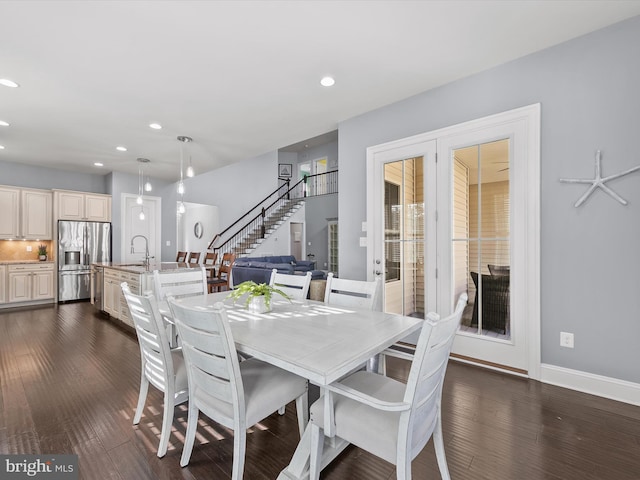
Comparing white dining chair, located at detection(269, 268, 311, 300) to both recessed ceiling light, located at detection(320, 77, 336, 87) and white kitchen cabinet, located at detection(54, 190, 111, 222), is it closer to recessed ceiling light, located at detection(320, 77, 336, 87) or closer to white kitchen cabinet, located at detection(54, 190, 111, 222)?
recessed ceiling light, located at detection(320, 77, 336, 87)

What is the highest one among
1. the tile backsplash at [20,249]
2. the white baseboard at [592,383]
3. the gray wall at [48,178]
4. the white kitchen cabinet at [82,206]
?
the gray wall at [48,178]

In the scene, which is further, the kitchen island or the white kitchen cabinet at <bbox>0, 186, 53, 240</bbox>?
the white kitchen cabinet at <bbox>0, 186, 53, 240</bbox>

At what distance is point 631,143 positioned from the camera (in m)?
2.28

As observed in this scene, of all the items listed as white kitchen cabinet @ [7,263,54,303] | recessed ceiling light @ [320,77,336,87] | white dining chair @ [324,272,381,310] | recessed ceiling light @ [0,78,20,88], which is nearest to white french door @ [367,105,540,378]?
recessed ceiling light @ [320,77,336,87]

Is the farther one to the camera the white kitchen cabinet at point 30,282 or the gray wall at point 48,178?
the gray wall at point 48,178

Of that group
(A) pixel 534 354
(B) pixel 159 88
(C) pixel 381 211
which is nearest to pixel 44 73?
(B) pixel 159 88

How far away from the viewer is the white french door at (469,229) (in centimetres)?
271

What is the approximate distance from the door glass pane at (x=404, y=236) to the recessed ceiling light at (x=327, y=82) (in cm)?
111

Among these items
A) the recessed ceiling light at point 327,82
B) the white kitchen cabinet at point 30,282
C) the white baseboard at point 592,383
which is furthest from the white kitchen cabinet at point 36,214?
the white baseboard at point 592,383

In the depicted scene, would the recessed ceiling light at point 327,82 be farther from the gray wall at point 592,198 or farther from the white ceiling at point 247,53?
the gray wall at point 592,198

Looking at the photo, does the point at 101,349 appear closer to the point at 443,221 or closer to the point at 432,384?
the point at 432,384

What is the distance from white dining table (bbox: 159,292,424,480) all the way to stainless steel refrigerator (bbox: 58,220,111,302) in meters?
5.66

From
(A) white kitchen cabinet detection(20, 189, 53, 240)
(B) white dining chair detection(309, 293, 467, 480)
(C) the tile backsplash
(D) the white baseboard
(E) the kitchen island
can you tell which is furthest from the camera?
(C) the tile backsplash

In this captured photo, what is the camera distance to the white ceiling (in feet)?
7.04
